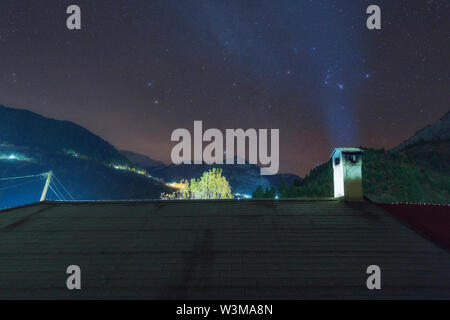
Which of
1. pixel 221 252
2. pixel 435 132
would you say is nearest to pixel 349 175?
pixel 221 252

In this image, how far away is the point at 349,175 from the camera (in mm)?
11445

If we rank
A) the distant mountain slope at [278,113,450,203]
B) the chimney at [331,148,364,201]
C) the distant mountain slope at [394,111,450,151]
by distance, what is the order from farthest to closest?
the distant mountain slope at [394,111,450,151] < the distant mountain slope at [278,113,450,203] < the chimney at [331,148,364,201]

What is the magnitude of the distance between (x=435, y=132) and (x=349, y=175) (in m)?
184

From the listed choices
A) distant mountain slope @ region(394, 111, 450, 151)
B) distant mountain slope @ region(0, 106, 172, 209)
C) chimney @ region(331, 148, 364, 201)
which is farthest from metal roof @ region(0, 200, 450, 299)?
distant mountain slope @ region(394, 111, 450, 151)

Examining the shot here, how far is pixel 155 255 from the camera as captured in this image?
25.9 feet

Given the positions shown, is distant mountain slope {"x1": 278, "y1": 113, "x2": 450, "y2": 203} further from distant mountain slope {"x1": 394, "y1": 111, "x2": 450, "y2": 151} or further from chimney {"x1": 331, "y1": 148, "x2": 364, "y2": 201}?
chimney {"x1": 331, "y1": 148, "x2": 364, "y2": 201}

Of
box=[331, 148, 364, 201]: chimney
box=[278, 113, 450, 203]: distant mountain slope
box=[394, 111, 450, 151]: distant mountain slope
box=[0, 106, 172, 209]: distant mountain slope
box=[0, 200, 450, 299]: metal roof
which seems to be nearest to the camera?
box=[0, 200, 450, 299]: metal roof

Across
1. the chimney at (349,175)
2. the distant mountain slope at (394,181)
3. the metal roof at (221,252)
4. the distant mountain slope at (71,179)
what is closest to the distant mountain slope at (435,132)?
the distant mountain slope at (394,181)

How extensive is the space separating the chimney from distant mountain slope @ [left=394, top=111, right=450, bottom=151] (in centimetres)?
16378

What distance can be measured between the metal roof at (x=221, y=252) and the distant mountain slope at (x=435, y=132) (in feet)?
548

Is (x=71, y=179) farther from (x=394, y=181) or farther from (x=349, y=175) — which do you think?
(x=349, y=175)

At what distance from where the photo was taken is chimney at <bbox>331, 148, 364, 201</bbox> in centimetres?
1131
